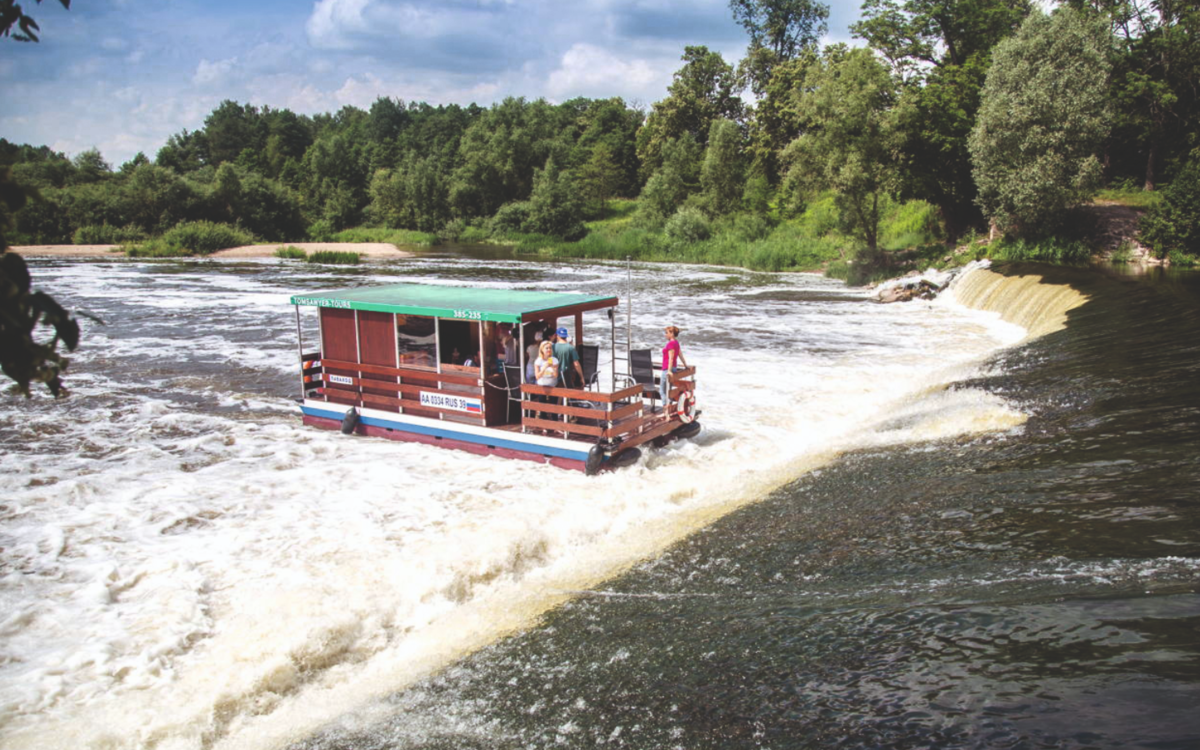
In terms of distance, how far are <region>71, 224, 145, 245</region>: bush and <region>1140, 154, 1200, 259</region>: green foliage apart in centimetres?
8319

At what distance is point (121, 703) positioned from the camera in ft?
24.6

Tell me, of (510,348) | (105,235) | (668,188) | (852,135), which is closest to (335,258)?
(105,235)

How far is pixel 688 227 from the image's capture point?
68750mm

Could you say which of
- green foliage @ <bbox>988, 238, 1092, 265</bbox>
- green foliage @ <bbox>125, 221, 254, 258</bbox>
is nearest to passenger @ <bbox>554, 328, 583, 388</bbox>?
green foliage @ <bbox>988, 238, 1092, 265</bbox>

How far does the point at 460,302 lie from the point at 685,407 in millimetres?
4669

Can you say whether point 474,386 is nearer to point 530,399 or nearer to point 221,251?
point 530,399

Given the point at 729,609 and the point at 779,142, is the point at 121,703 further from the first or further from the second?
the point at 779,142

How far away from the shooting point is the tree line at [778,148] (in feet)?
122

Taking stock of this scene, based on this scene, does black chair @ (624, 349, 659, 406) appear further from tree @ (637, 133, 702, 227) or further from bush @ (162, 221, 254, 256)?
bush @ (162, 221, 254, 256)

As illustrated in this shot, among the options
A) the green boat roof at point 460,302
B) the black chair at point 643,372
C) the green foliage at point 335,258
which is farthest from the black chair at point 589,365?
the green foliage at point 335,258

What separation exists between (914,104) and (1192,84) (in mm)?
13248

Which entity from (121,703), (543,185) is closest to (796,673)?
(121,703)

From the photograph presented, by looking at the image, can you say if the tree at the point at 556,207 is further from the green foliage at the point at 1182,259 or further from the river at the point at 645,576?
the river at the point at 645,576

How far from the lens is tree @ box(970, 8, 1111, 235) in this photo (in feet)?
117
